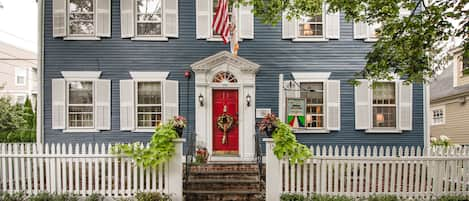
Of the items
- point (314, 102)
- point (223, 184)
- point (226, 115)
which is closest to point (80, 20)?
point (226, 115)

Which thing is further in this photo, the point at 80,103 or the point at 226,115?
the point at 80,103

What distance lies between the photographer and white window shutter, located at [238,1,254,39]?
339 inches

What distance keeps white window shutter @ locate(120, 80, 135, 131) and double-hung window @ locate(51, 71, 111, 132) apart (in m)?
0.39

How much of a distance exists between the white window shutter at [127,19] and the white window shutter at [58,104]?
2342mm

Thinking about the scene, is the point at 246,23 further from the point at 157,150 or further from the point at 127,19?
the point at 157,150

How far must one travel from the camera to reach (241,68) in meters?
8.41

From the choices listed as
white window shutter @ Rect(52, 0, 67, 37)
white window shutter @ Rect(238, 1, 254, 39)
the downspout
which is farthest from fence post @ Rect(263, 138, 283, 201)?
white window shutter @ Rect(52, 0, 67, 37)

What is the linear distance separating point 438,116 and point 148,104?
15494mm

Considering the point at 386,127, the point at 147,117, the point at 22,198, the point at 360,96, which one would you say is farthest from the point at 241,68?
the point at 22,198

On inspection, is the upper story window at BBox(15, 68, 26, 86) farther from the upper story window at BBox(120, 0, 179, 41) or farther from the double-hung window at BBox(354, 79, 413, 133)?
the double-hung window at BBox(354, 79, 413, 133)

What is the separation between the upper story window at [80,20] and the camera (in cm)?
845

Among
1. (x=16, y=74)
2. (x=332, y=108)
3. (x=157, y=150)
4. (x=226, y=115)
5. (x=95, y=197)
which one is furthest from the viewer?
(x=16, y=74)

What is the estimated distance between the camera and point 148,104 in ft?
28.2

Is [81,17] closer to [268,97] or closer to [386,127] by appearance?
[268,97]
